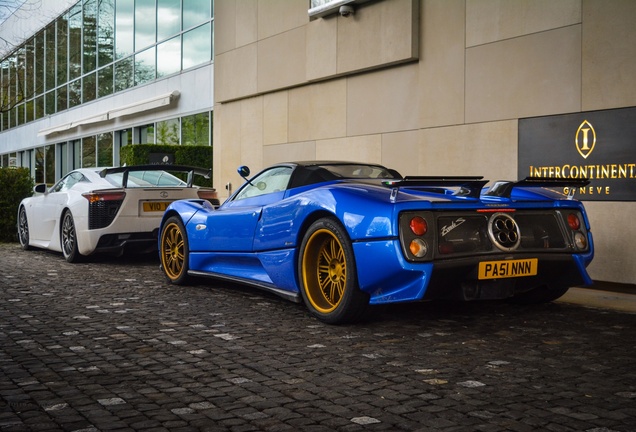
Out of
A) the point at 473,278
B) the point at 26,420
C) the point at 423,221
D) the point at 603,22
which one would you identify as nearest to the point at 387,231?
the point at 423,221

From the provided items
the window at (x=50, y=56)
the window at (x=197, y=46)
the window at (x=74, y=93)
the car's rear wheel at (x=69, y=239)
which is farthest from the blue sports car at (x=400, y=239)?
the window at (x=50, y=56)

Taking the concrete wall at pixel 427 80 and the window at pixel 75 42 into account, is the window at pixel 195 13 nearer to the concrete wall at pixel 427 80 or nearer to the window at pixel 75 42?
the concrete wall at pixel 427 80

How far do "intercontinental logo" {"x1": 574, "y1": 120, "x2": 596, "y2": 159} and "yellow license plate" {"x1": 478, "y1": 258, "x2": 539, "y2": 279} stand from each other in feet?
11.1

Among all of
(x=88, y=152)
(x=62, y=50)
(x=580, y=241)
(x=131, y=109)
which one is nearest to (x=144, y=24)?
(x=131, y=109)

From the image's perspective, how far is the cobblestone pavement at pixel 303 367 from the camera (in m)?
3.40

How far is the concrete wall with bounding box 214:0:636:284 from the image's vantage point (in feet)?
27.3

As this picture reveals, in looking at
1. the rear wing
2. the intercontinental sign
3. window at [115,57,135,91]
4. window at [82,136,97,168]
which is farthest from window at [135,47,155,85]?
the rear wing

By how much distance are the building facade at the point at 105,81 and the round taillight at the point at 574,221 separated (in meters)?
12.4

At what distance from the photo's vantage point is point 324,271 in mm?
5840

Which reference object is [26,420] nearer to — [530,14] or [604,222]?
[604,222]

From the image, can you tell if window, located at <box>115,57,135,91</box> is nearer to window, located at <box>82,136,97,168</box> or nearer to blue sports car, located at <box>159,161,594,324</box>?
window, located at <box>82,136,97,168</box>

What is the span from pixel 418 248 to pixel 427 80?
598cm

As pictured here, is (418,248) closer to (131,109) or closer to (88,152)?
(131,109)

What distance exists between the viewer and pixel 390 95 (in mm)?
11344
